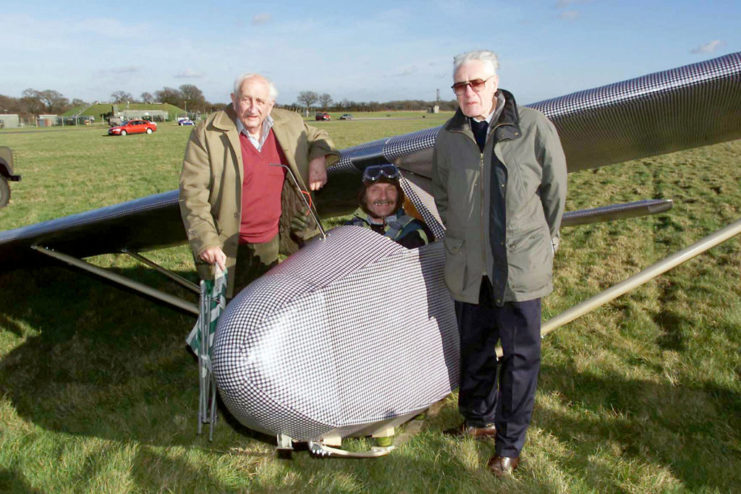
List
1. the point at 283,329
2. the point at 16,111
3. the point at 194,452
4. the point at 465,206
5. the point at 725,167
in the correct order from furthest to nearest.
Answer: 1. the point at 16,111
2. the point at 725,167
3. the point at 194,452
4. the point at 465,206
5. the point at 283,329

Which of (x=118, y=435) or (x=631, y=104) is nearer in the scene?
(x=631, y=104)

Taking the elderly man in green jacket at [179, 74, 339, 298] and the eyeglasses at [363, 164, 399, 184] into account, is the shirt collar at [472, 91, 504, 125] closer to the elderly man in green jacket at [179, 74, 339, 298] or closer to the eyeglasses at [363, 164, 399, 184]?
the eyeglasses at [363, 164, 399, 184]

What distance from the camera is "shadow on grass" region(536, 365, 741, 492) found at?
2.99 m

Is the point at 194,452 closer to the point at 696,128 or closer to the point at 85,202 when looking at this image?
the point at 696,128

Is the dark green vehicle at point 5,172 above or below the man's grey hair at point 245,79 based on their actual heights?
below

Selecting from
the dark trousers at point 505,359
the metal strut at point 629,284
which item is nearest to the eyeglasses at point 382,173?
the dark trousers at point 505,359

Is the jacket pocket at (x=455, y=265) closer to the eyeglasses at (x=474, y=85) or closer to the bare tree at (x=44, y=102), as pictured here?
the eyeglasses at (x=474, y=85)

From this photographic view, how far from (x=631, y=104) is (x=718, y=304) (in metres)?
3.13

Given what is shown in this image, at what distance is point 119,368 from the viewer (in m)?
4.44

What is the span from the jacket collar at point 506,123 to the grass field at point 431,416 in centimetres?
177

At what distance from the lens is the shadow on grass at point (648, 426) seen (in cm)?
299

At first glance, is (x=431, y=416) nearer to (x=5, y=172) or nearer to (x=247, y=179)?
(x=247, y=179)

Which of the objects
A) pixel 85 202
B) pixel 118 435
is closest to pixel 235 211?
pixel 118 435

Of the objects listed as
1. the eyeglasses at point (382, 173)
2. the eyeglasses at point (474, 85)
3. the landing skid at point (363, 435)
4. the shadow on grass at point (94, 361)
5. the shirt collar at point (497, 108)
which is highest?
the eyeglasses at point (474, 85)
